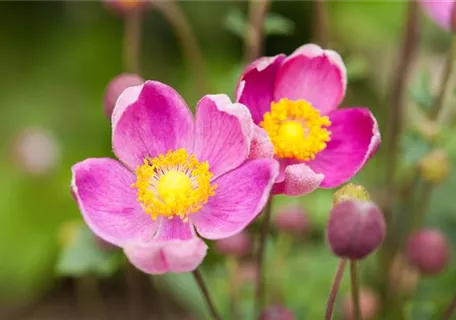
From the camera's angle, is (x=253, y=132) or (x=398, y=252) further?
(x=398, y=252)

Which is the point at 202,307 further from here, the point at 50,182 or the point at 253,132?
the point at 50,182

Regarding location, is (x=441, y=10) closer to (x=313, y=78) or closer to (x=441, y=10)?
(x=441, y=10)

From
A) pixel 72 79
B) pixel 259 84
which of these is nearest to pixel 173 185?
pixel 259 84

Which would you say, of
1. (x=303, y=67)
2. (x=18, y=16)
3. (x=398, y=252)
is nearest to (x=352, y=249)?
(x=303, y=67)

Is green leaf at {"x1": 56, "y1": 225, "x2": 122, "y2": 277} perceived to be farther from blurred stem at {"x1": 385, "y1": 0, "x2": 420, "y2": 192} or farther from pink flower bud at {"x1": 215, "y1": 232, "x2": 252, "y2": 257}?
blurred stem at {"x1": 385, "y1": 0, "x2": 420, "y2": 192}

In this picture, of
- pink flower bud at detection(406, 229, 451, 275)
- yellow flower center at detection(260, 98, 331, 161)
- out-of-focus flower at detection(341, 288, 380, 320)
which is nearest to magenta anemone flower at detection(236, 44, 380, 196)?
yellow flower center at detection(260, 98, 331, 161)
